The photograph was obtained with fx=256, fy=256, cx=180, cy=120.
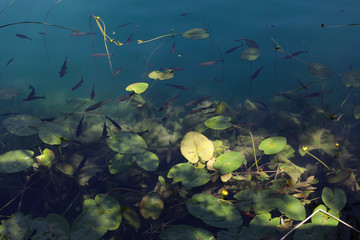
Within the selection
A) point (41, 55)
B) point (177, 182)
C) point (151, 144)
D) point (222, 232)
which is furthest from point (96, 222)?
point (41, 55)

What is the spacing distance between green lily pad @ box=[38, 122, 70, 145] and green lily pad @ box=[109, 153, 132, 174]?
1.32 feet

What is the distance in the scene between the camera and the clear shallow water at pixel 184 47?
3197mm

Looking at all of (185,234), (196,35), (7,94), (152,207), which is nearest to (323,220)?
(185,234)

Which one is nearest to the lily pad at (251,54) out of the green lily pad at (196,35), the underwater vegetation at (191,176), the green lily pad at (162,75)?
the underwater vegetation at (191,176)

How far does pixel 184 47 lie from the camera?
3.57 metres

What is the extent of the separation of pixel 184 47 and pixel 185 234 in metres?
2.70

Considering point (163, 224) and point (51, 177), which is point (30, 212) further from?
point (163, 224)

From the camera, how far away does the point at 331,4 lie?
3.97m

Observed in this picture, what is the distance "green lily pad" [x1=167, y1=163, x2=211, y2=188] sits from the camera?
67.0 inches

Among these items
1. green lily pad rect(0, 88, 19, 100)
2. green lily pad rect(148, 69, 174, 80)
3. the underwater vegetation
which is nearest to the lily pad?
the underwater vegetation

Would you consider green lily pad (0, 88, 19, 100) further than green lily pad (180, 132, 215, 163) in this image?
Yes

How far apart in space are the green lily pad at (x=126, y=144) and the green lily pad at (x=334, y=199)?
4.07ft

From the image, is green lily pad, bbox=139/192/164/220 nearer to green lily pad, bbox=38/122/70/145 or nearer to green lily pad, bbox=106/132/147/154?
green lily pad, bbox=106/132/147/154

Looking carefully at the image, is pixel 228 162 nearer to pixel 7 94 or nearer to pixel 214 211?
pixel 214 211
